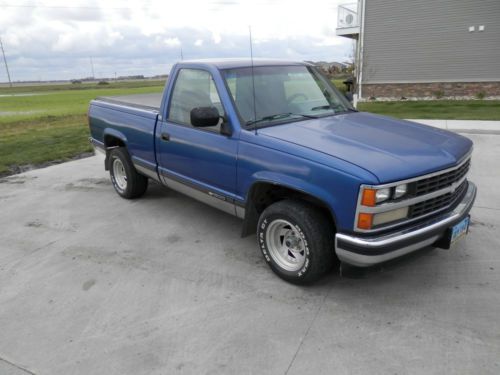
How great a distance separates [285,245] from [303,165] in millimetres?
860

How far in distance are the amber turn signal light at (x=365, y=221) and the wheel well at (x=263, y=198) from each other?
1.61 feet

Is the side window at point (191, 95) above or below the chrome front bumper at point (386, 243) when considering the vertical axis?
above

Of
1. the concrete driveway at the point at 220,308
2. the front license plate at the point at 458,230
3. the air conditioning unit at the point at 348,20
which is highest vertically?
the air conditioning unit at the point at 348,20

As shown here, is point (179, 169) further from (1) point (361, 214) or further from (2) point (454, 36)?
(2) point (454, 36)

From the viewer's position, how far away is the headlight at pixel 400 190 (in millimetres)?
2903

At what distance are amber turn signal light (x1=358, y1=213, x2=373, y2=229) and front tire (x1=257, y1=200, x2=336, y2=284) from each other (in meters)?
0.42

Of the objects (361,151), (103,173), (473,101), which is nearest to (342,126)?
(361,151)

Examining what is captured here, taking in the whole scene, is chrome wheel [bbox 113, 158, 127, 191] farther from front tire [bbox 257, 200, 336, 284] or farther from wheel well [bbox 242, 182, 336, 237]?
front tire [bbox 257, 200, 336, 284]

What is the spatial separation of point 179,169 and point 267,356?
94.9 inches

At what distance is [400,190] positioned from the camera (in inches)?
115

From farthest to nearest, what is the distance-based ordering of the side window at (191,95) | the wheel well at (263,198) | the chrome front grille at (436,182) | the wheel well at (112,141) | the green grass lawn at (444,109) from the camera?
the green grass lawn at (444,109)
the wheel well at (112,141)
the side window at (191,95)
the wheel well at (263,198)
the chrome front grille at (436,182)

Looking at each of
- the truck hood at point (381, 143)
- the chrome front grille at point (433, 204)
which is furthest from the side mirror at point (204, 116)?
the chrome front grille at point (433, 204)

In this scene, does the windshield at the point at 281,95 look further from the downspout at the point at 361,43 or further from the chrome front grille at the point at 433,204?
the downspout at the point at 361,43

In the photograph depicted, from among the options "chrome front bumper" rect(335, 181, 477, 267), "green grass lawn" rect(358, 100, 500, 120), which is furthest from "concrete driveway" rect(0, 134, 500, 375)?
"green grass lawn" rect(358, 100, 500, 120)
